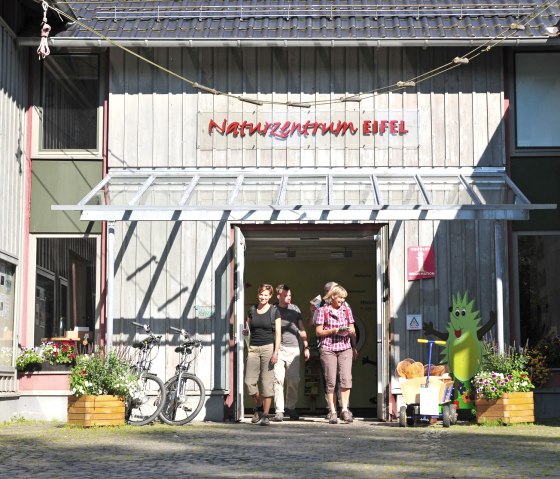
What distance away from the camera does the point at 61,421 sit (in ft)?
46.9

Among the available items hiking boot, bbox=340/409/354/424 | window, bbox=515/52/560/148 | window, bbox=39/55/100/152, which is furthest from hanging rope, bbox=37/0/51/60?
window, bbox=515/52/560/148

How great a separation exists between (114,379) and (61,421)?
210 centimetres

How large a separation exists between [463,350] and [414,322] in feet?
4.53

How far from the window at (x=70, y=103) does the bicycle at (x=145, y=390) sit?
2482 millimetres

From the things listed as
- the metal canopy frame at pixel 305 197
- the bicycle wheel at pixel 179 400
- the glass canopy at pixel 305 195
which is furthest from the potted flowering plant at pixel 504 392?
the bicycle wheel at pixel 179 400

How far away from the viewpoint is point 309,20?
15172mm

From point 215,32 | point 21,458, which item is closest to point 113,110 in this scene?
point 215,32

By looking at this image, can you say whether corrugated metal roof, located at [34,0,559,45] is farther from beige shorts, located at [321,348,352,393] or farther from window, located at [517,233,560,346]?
beige shorts, located at [321,348,352,393]

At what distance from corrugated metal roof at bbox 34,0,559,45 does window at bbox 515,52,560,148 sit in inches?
21.8

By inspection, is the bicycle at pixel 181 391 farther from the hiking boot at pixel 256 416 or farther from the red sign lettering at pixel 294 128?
the red sign lettering at pixel 294 128

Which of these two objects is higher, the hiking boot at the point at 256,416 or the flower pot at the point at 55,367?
the flower pot at the point at 55,367

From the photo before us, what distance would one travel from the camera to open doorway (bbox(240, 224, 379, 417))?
17.8 metres

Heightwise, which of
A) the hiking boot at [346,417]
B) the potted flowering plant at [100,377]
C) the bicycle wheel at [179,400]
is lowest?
the hiking boot at [346,417]

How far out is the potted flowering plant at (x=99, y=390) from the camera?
12344 millimetres
